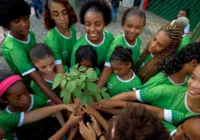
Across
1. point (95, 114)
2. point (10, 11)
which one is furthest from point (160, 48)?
point (10, 11)

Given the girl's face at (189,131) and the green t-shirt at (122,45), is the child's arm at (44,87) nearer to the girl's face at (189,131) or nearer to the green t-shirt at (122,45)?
the green t-shirt at (122,45)

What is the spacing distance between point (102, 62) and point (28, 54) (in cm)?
78

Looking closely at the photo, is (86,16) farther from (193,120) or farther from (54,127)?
(193,120)

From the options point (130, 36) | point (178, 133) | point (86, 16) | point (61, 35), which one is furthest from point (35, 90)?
point (178, 133)

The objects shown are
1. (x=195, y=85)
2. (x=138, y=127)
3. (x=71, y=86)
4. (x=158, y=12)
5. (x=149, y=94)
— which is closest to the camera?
(x=138, y=127)

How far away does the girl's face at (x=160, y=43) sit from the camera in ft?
7.39

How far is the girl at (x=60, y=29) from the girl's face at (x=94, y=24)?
238 mm

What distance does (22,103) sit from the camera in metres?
1.86

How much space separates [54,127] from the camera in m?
2.20

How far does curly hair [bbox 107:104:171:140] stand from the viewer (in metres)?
1.05

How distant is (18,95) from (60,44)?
2.74ft

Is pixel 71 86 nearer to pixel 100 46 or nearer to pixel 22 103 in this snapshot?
pixel 22 103

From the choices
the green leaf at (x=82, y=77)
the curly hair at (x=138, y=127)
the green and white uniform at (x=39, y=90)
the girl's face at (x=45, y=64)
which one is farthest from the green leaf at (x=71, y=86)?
the green and white uniform at (x=39, y=90)

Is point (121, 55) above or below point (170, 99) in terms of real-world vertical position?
above
